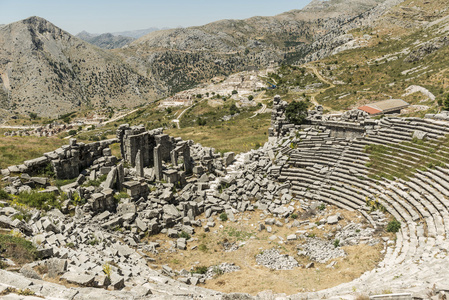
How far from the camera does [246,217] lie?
22.1 m

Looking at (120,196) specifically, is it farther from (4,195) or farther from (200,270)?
(200,270)

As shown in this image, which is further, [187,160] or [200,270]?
[187,160]

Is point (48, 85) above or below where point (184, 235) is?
above

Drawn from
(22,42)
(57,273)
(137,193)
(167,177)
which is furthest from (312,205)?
(22,42)

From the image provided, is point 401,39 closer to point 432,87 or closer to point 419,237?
point 432,87

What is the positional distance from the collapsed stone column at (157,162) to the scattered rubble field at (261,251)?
16.8ft

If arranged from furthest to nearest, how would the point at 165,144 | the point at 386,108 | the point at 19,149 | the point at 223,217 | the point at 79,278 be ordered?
the point at 386,108, the point at 165,144, the point at 19,149, the point at 223,217, the point at 79,278

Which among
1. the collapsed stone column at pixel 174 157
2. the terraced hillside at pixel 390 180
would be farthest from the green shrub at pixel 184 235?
the terraced hillside at pixel 390 180

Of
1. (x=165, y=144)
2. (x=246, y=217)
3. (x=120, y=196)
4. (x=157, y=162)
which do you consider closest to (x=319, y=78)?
(x=165, y=144)

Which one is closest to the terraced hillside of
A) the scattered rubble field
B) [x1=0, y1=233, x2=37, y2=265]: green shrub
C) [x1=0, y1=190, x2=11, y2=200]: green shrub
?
the scattered rubble field

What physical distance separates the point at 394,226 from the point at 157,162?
16997 mm

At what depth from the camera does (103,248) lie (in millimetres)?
15211

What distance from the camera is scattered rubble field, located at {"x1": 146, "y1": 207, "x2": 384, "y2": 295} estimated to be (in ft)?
47.3

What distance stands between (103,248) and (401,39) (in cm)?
12874
